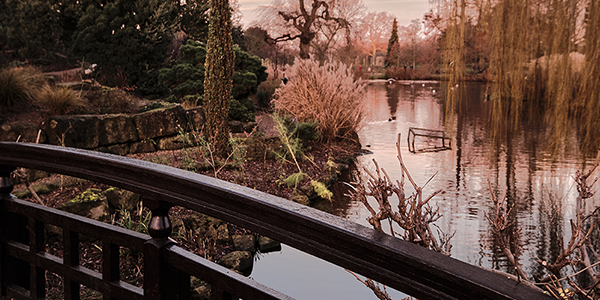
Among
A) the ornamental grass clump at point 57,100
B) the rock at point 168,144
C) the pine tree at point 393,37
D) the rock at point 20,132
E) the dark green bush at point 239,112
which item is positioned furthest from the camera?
the pine tree at point 393,37

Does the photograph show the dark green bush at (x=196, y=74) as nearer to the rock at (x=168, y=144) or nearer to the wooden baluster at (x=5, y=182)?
the rock at (x=168, y=144)

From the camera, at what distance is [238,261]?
3.75 meters

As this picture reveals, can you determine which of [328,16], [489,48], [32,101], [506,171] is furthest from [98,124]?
[328,16]

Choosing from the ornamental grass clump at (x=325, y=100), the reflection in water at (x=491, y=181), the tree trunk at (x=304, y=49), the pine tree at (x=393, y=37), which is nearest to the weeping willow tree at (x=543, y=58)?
the reflection in water at (x=491, y=181)

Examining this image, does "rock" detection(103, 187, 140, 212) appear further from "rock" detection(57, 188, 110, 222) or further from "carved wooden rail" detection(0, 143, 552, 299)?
"carved wooden rail" detection(0, 143, 552, 299)

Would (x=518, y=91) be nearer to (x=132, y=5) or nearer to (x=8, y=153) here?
(x=8, y=153)

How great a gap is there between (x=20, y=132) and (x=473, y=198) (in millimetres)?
5587

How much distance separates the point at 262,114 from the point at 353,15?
1225cm

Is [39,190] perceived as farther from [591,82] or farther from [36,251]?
[591,82]

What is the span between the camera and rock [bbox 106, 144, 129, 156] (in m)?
6.21

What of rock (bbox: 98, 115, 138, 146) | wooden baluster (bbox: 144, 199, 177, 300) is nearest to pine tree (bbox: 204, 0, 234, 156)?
rock (bbox: 98, 115, 138, 146)

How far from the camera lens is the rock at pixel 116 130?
618cm

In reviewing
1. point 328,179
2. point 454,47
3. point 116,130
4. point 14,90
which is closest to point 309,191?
point 328,179

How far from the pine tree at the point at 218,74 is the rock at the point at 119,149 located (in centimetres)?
123
